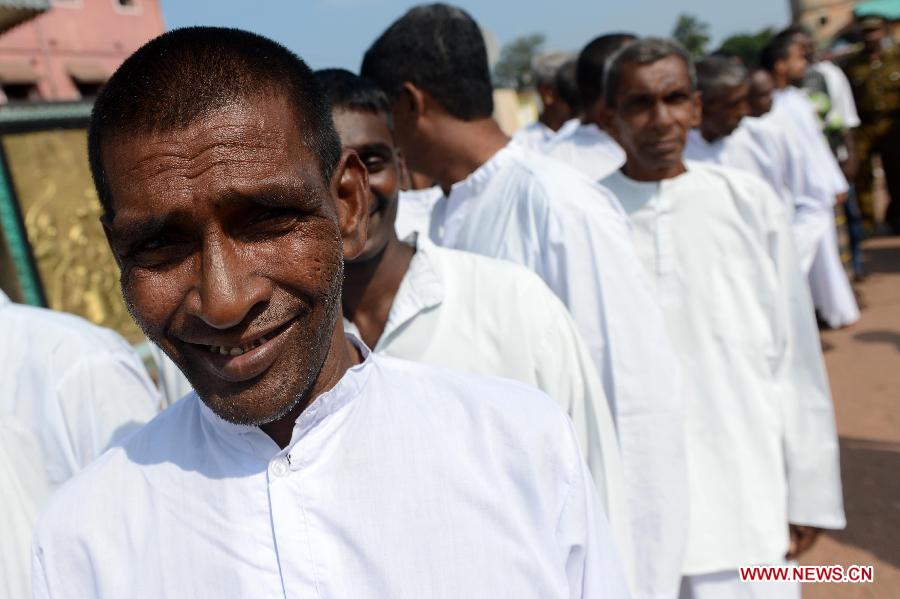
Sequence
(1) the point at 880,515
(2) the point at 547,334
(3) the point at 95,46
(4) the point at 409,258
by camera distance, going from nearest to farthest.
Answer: (2) the point at 547,334
(4) the point at 409,258
(1) the point at 880,515
(3) the point at 95,46

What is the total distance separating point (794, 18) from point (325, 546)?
34.5 metres

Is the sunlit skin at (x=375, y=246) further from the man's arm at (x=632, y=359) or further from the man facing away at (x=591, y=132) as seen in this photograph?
the man facing away at (x=591, y=132)

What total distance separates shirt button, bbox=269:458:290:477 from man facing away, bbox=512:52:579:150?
202 inches

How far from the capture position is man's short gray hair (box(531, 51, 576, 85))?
20.7 ft

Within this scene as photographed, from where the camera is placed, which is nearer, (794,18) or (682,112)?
(682,112)

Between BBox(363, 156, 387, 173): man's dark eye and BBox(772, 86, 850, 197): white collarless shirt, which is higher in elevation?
BBox(363, 156, 387, 173): man's dark eye

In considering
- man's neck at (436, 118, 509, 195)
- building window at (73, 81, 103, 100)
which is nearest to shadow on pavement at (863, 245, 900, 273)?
man's neck at (436, 118, 509, 195)

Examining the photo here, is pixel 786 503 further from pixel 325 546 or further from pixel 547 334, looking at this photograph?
pixel 325 546

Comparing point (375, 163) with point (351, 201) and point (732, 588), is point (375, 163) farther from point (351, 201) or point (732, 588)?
point (732, 588)

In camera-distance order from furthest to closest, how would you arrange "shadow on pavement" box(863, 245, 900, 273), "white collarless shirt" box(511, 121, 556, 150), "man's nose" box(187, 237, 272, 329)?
"shadow on pavement" box(863, 245, 900, 273) < "white collarless shirt" box(511, 121, 556, 150) < "man's nose" box(187, 237, 272, 329)

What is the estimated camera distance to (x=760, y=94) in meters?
6.06

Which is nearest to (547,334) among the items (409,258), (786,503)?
(409,258)

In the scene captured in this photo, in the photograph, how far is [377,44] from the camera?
2.62 metres

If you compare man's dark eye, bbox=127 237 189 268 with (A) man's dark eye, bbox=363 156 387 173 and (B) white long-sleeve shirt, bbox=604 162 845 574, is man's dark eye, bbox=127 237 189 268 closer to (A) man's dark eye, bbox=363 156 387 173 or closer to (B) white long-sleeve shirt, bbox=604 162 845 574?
(A) man's dark eye, bbox=363 156 387 173
